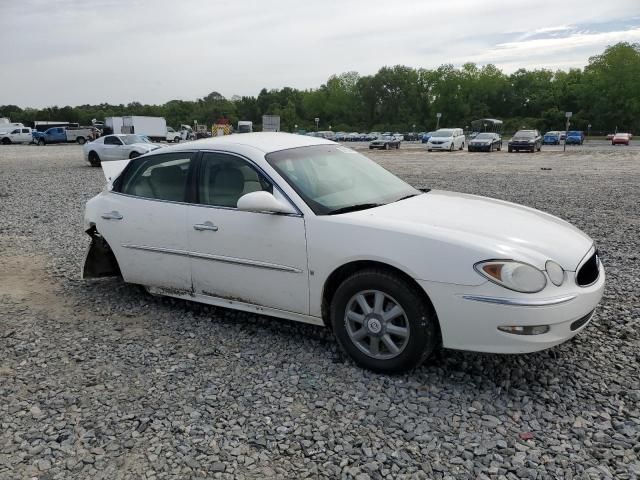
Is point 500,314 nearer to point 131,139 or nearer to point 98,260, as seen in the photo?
point 98,260

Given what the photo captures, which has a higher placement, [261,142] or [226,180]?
[261,142]

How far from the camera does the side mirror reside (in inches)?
142

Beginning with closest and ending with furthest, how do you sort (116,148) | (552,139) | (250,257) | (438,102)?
(250,257) → (116,148) → (552,139) → (438,102)

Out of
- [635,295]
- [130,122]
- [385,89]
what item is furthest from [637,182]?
[385,89]

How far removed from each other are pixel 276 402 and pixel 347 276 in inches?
37.7

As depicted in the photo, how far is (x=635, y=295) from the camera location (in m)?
4.87

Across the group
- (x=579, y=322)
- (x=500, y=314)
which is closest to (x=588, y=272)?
(x=579, y=322)

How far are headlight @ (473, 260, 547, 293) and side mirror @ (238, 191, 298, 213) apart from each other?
4.55 feet

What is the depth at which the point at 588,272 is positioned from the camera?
11.1ft

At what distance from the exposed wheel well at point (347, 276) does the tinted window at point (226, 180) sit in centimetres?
88

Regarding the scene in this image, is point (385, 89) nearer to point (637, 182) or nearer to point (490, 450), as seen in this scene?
point (637, 182)

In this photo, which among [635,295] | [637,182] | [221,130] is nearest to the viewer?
[635,295]

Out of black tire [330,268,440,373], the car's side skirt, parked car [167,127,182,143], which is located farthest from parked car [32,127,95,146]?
black tire [330,268,440,373]

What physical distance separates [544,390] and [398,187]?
1948mm
